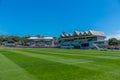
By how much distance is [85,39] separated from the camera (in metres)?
100

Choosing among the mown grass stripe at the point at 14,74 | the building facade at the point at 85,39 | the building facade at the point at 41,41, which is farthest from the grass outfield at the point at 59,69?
the building facade at the point at 41,41

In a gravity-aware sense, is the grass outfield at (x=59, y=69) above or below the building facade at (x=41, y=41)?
below

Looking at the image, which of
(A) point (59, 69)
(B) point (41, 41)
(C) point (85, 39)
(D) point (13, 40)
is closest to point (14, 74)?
(A) point (59, 69)

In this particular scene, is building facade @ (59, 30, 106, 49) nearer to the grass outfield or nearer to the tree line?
the tree line

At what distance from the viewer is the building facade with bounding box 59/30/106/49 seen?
91.2 m

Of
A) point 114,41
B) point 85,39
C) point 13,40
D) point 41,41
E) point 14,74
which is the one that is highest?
point 13,40

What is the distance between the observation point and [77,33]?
108625mm

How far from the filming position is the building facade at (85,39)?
91.2 m

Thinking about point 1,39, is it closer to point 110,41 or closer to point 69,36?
point 69,36

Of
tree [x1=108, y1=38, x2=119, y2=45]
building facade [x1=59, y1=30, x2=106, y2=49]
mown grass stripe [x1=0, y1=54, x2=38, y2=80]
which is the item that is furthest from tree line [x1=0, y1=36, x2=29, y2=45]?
mown grass stripe [x1=0, y1=54, x2=38, y2=80]

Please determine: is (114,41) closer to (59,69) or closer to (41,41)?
(41,41)

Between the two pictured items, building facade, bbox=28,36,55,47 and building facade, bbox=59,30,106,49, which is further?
building facade, bbox=28,36,55,47

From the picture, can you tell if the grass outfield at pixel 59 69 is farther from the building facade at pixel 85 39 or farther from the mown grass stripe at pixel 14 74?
the building facade at pixel 85 39

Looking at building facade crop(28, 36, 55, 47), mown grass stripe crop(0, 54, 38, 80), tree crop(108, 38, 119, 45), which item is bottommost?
mown grass stripe crop(0, 54, 38, 80)
